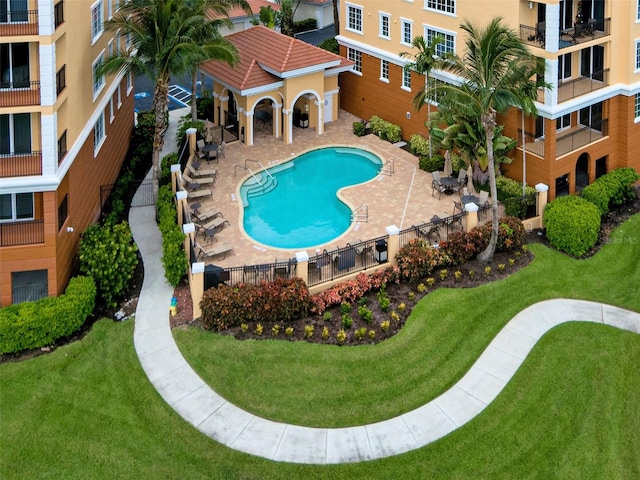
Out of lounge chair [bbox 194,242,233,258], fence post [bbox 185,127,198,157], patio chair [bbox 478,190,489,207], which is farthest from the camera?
fence post [bbox 185,127,198,157]

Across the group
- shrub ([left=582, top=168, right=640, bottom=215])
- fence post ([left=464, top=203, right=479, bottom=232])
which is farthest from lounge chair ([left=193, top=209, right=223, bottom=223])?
shrub ([left=582, top=168, right=640, bottom=215])

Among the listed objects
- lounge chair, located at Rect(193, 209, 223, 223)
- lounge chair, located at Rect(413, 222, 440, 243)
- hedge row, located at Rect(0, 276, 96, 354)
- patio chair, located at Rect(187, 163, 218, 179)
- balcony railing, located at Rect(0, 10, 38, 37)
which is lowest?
hedge row, located at Rect(0, 276, 96, 354)

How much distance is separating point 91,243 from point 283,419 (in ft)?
38.3

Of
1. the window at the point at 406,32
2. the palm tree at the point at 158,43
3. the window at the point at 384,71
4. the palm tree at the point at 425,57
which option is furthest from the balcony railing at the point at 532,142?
the palm tree at the point at 158,43

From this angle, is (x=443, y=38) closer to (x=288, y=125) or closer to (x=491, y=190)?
(x=288, y=125)

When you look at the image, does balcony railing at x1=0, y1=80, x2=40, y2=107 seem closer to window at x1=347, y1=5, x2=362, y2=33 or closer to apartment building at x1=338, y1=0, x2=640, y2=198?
apartment building at x1=338, y1=0, x2=640, y2=198

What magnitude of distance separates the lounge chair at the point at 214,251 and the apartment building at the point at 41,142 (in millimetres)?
5234

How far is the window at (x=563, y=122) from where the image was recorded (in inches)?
1417

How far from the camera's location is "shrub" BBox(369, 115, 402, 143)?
42406mm

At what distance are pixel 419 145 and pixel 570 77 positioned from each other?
8.93 meters

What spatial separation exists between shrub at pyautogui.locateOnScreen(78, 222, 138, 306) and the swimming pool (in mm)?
6266

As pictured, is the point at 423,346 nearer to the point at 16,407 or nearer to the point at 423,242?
the point at 423,242

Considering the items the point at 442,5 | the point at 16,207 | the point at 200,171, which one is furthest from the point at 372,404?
the point at 442,5

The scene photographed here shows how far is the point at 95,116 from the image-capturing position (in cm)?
3225
